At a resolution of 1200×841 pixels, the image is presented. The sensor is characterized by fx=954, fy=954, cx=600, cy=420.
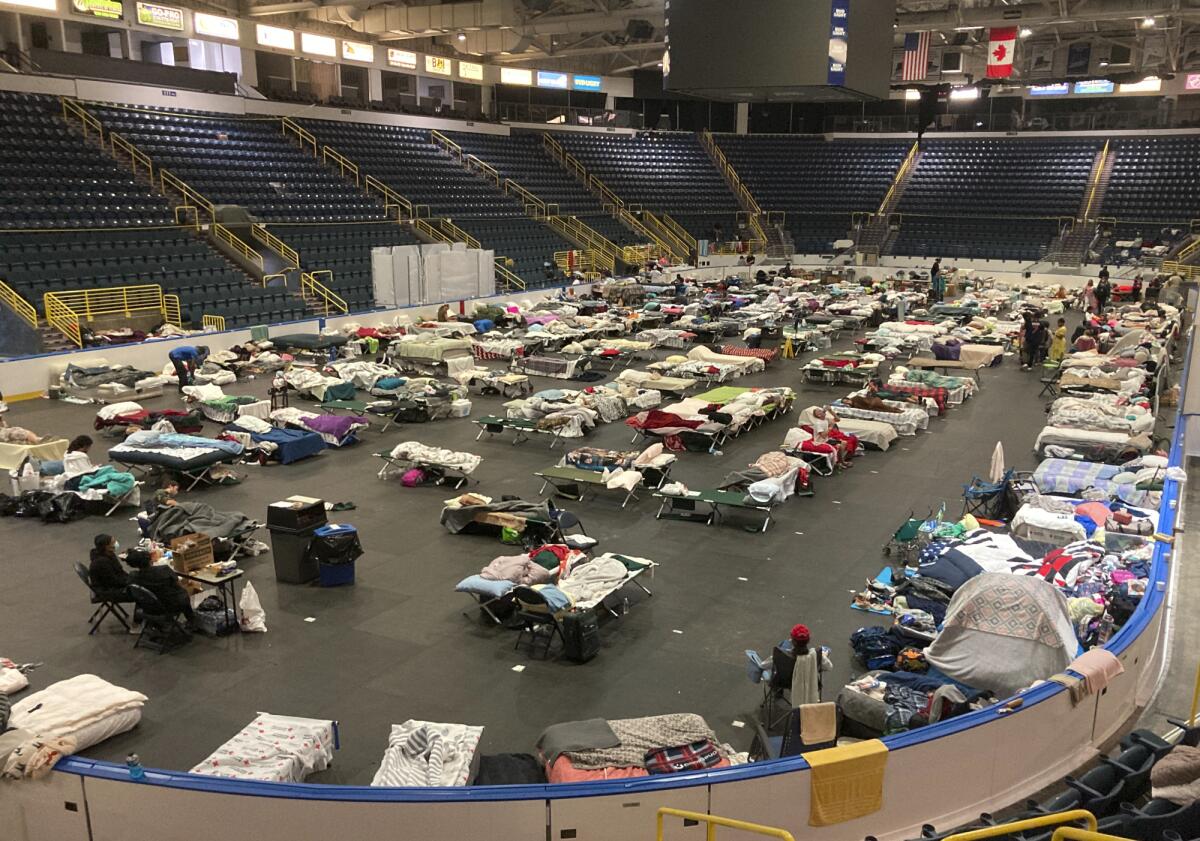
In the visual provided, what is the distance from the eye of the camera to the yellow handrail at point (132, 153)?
93.7 ft

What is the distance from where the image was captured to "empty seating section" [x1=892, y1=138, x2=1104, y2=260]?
1693 inches

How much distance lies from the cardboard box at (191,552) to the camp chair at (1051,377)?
16.2m

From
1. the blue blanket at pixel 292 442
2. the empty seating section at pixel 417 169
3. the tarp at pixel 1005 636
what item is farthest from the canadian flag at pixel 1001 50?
the tarp at pixel 1005 636

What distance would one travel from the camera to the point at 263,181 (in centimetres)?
3127

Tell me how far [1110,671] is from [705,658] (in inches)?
124

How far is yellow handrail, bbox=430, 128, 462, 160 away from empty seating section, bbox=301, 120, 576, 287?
1.11 metres

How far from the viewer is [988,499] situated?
39.7 ft

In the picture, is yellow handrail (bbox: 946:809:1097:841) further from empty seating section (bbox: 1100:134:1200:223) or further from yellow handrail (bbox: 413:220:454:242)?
empty seating section (bbox: 1100:134:1200:223)

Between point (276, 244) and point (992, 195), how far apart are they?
A: 33.6 m

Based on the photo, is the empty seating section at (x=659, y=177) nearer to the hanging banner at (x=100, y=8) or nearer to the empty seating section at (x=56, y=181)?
the hanging banner at (x=100, y=8)

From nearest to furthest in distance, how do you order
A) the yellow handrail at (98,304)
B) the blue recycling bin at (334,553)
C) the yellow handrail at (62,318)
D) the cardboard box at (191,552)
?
1. the cardboard box at (191,552)
2. the blue recycling bin at (334,553)
3. the yellow handrail at (62,318)
4. the yellow handrail at (98,304)

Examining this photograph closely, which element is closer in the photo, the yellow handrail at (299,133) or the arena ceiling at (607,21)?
the arena ceiling at (607,21)

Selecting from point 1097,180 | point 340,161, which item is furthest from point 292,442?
point 1097,180

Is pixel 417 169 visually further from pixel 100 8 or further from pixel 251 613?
pixel 251 613
